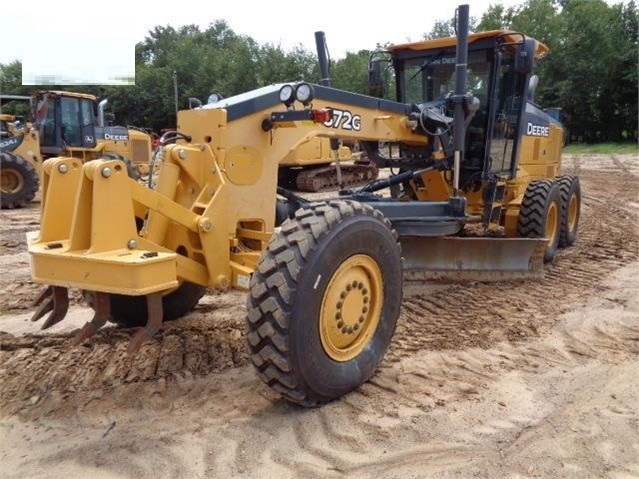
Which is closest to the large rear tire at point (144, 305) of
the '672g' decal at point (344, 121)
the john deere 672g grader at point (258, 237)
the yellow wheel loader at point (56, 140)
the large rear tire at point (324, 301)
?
the john deere 672g grader at point (258, 237)

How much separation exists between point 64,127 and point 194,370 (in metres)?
12.7

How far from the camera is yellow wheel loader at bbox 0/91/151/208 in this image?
12.9 m

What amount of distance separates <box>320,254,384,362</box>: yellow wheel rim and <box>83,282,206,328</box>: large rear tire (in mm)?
1196

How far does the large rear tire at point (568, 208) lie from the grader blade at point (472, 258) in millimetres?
1553

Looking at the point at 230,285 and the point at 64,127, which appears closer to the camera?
the point at 230,285

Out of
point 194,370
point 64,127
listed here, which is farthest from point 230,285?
point 64,127

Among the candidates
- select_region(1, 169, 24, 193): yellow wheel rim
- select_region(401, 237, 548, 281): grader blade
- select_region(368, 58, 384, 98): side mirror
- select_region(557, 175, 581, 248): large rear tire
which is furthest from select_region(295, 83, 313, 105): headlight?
select_region(1, 169, 24, 193): yellow wheel rim

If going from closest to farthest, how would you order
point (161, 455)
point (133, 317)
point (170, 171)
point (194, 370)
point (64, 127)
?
1. point (161, 455)
2. point (170, 171)
3. point (194, 370)
4. point (133, 317)
5. point (64, 127)

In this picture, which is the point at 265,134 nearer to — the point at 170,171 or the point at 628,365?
the point at 170,171

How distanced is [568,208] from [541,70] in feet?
99.3

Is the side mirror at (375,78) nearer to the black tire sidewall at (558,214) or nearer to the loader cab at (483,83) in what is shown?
the loader cab at (483,83)

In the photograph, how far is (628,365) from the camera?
13.3ft

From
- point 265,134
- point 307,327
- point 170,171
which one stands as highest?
point 265,134

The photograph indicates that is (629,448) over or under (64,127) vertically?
under
